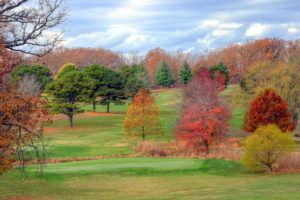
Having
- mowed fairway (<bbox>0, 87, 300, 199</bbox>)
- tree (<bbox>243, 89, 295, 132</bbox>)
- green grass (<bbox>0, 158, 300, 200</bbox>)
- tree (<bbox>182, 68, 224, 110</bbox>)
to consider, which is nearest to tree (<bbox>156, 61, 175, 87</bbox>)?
tree (<bbox>182, 68, 224, 110</bbox>)

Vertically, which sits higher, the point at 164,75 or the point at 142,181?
the point at 164,75

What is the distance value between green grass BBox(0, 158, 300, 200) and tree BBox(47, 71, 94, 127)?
31152 millimetres

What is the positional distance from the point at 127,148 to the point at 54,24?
35.9m

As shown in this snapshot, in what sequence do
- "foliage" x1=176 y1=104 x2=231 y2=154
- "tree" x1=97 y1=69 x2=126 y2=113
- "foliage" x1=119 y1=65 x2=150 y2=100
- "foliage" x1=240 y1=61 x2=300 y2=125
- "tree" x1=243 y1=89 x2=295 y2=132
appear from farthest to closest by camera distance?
"foliage" x1=119 y1=65 x2=150 y2=100
"tree" x1=97 y1=69 x2=126 y2=113
"foliage" x1=240 y1=61 x2=300 y2=125
"tree" x1=243 y1=89 x2=295 y2=132
"foliage" x1=176 y1=104 x2=231 y2=154

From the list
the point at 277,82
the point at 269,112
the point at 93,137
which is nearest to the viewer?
the point at 269,112

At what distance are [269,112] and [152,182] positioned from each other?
27.3m

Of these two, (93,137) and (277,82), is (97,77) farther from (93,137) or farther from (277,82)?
(277,82)

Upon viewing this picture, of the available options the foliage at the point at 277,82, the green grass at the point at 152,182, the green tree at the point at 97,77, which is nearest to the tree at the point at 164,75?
the green tree at the point at 97,77

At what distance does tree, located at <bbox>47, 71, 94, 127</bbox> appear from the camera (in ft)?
234

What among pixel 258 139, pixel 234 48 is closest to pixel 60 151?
pixel 258 139

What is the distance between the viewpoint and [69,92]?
72.2m

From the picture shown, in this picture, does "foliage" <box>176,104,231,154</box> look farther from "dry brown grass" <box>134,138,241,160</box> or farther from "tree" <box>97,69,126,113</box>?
"tree" <box>97,69,126,113</box>

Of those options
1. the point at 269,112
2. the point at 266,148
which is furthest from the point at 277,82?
the point at 266,148

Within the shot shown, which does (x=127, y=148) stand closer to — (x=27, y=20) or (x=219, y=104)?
(x=219, y=104)
